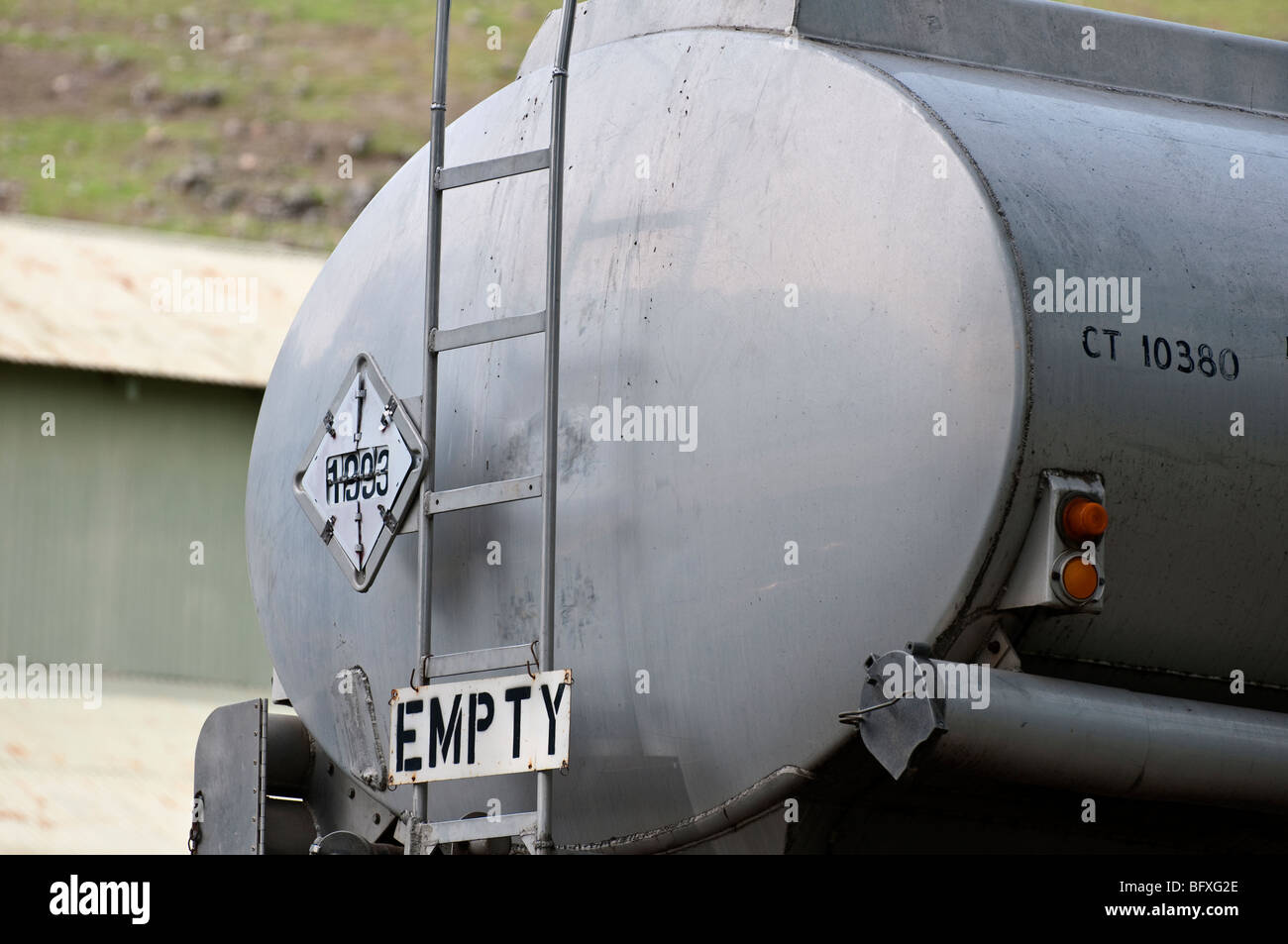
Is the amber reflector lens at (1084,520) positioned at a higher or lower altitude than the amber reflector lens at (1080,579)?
higher

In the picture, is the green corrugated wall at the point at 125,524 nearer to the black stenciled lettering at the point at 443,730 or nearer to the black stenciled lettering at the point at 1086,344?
the black stenciled lettering at the point at 443,730

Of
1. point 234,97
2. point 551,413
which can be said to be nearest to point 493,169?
point 551,413

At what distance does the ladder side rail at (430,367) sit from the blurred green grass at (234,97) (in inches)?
1002

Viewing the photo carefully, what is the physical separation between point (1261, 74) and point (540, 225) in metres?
1.85

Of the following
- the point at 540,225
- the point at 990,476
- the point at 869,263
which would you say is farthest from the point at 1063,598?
the point at 540,225

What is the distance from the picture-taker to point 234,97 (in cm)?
3772

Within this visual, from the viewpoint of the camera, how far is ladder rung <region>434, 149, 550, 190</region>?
428 cm

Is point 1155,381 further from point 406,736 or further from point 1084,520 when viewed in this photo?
Answer: point 406,736

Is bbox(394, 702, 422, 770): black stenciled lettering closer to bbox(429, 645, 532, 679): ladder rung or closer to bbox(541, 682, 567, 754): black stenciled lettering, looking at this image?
bbox(429, 645, 532, 679): ladder rung

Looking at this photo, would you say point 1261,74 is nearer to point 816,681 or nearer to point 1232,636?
point 1232,636

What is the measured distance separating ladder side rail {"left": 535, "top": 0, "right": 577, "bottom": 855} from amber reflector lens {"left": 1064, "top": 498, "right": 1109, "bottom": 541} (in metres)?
0.99

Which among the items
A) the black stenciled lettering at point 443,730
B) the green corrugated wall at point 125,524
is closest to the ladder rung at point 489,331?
the black stenciled lettering at point 443,730

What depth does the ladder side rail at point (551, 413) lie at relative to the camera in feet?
12.8
